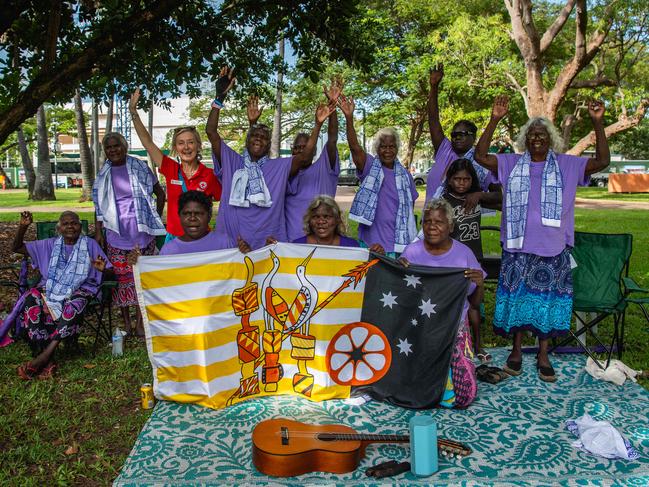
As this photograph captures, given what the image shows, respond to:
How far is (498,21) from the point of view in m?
21.5

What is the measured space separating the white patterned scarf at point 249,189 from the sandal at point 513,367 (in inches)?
94.8

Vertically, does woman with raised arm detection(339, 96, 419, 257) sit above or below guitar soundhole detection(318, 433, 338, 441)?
above

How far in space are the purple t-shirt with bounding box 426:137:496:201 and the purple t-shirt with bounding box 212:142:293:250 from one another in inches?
54.7

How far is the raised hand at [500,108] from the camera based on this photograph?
4652 millimetres

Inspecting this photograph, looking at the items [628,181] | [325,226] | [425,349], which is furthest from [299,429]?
[628,181]

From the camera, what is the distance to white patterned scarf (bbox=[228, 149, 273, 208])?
4.70m

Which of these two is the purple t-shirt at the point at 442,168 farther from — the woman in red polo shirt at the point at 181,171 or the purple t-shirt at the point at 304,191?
the woman in red polo shirt at the point at 181,171

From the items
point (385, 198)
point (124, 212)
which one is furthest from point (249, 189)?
point (124, 212)

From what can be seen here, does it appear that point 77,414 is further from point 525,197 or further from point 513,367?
point 525,197

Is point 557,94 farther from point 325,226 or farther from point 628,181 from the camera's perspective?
point 628,181

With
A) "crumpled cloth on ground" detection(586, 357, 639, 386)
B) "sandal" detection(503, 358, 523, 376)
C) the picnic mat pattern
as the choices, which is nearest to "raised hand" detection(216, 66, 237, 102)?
the picnic mat pattern

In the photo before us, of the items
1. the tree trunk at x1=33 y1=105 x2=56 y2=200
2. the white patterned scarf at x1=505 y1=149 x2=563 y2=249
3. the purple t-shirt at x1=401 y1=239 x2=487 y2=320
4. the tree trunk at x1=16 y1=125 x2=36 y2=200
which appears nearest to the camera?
the purple t-shirt at x1=401 y1=239 x2=487 y2=320

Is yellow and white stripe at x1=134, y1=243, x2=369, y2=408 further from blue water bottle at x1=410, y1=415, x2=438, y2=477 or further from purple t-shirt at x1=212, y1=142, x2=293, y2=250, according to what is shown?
blue water bottle at x1=410, y1=415, x2=438, y2=477

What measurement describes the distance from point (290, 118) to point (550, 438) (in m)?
32.5
